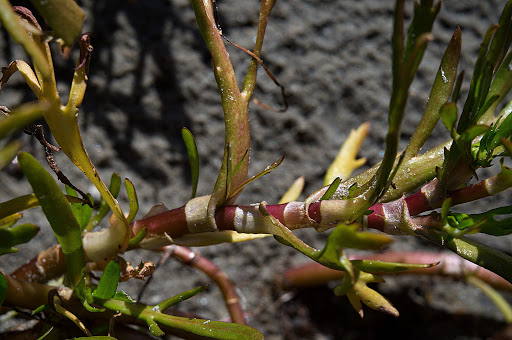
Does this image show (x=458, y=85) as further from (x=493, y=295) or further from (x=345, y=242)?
(x=493, y=295)

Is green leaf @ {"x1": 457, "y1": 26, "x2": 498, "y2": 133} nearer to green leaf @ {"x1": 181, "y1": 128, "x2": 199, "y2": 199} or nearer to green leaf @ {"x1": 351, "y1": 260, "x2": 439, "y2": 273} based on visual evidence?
green leaf @ {"x1": 351, "y1": 260, "x2": 439, "y2": 273}

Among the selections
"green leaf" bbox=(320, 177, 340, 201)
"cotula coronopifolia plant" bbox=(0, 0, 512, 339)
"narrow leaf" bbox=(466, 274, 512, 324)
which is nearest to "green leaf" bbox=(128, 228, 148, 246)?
"cotula coronopifolia plant" bbox=(0, 0, 512, 339)

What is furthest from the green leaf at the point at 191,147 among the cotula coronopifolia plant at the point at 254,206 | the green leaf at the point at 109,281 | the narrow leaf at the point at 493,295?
the narrow leaf at the point at 493,295

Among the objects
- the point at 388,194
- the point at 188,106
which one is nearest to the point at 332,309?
the point at 188,106

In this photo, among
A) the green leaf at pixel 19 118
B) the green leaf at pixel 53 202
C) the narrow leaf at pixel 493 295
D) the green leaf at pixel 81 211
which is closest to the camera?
the green leaf at pixel 19 118

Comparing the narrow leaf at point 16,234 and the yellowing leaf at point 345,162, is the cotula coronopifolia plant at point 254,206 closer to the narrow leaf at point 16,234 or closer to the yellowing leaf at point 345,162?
the narrow leaf at point 16,234

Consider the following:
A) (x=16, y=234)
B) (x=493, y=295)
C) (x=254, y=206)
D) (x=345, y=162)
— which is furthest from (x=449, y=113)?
(x=493, y=295)

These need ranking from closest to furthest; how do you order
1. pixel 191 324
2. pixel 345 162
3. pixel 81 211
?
pixel 191 324 → pixel 81 211 → pixel 345 162
